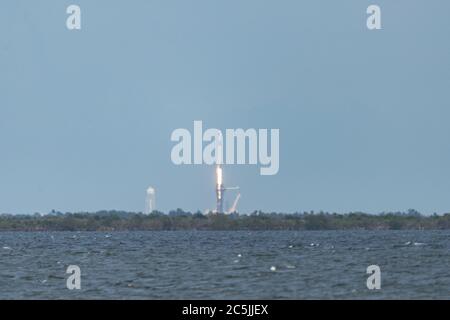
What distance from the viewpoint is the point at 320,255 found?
350ft
